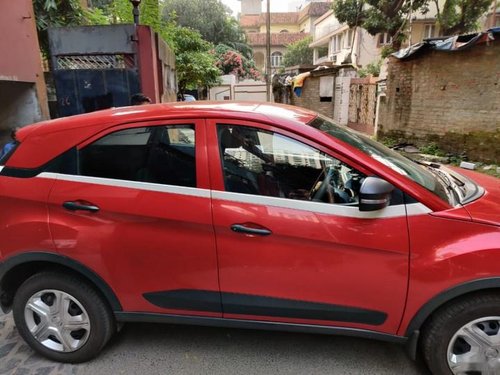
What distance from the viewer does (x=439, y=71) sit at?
9.16m

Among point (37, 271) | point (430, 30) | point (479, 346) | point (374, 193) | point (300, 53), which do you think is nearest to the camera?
point (374, 193)

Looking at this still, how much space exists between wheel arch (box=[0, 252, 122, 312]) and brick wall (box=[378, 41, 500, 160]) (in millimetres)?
8444

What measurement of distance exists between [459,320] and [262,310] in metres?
1.06

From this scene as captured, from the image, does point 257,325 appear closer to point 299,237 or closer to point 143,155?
point 299,237

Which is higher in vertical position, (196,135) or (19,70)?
(19,70)

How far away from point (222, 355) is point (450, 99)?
28.5 ft

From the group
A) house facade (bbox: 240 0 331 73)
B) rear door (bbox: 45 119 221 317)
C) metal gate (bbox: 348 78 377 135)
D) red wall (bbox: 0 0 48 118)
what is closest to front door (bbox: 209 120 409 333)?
rear door (bbox: 45 119 221 317)

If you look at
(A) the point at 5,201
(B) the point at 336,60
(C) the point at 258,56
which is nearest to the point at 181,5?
(B) the point at 336,60

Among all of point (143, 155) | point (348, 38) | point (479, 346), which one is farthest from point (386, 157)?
point (348, 38)

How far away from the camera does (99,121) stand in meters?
2.37

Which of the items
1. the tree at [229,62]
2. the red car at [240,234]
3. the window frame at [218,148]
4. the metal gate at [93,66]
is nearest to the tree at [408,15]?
the tree at [229,62]

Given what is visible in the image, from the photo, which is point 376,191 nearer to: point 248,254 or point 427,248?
point 427,248

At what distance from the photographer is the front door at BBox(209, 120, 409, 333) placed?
2064 millimetres

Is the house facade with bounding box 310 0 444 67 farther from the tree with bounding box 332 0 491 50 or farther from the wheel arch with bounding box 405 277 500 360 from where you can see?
the wheel arch with bounding box 405 277 500 360
